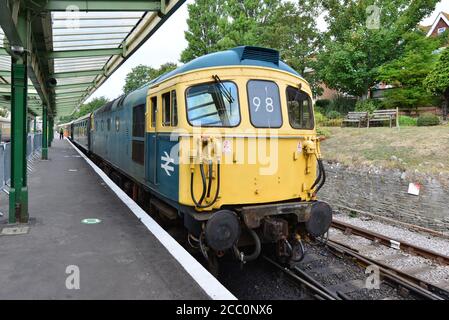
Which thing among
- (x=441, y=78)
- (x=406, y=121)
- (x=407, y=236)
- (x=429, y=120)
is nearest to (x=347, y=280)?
(x=407, y=236)

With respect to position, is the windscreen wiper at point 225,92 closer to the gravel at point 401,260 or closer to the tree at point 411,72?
the gravel at point 401,260

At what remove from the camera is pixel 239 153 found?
18.5 ft

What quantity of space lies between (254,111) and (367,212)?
332 inches

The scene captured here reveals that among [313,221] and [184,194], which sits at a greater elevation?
[184,194]

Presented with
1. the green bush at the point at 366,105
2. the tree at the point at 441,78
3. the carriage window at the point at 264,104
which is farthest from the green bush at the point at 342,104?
the carriage window at the point at 264,104

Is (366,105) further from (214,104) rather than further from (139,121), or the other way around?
(214,104)

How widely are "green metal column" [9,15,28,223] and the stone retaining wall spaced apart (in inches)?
416

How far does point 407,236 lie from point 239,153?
267 inches

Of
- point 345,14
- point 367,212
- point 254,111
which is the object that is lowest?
point 367,212

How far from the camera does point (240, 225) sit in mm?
5543

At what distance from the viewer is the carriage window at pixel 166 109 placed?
20.6ft

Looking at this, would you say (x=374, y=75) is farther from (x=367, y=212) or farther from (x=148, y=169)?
(x=148, y=169)

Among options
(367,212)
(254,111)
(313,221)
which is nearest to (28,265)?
(254,111)
